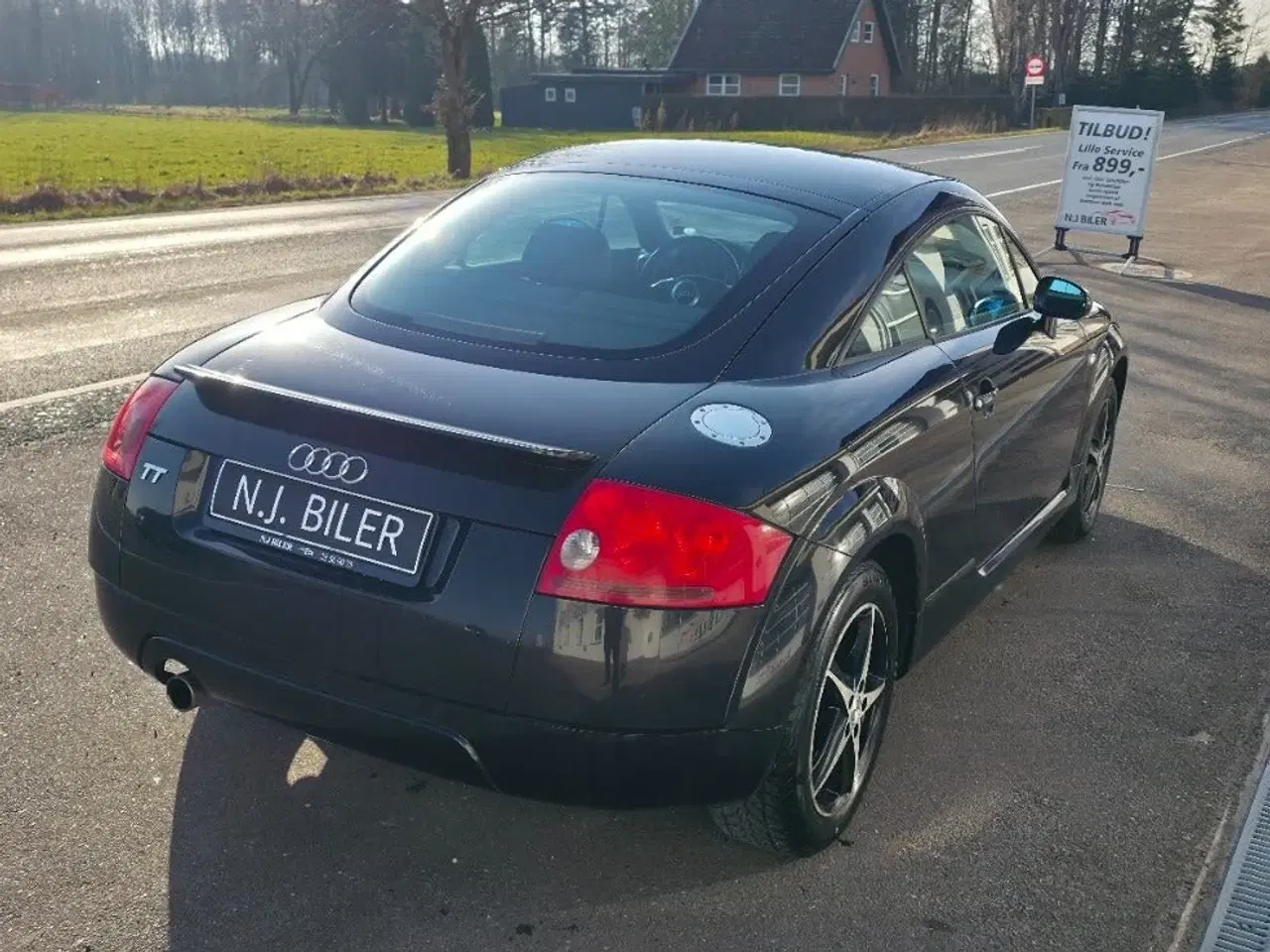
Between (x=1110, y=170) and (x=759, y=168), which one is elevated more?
(x=759, y=168)

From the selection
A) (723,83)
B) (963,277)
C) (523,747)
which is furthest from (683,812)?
(723,83)

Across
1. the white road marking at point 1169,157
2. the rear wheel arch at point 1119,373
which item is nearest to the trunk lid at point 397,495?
the rear wheel arch at point 1119,373

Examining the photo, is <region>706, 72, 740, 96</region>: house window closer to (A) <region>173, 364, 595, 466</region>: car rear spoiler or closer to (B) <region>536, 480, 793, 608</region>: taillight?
(A) <region>173, 364, 595, 466</region>: car rear spoiler

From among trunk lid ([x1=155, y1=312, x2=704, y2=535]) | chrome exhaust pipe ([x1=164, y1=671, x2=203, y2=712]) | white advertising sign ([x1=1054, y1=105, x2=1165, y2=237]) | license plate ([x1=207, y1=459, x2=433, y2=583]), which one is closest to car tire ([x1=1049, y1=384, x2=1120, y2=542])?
trunk lid ([x1=155, y1=312, x2=704, y2=535])

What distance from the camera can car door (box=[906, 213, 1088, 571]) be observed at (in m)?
3.88

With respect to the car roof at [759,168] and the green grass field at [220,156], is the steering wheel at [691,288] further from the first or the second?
the green grass field at [220,156]

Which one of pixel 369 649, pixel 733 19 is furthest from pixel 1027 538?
pixel 733 19

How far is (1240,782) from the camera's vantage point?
3.70 metres

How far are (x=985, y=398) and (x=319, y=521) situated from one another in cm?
206

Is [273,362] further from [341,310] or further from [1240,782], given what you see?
[1240,782]

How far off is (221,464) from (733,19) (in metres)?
76.2

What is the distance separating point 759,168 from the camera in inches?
159

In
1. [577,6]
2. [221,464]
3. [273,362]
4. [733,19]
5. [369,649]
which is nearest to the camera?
[369,649]

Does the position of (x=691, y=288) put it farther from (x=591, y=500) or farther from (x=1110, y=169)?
(x=1110, y=169)
